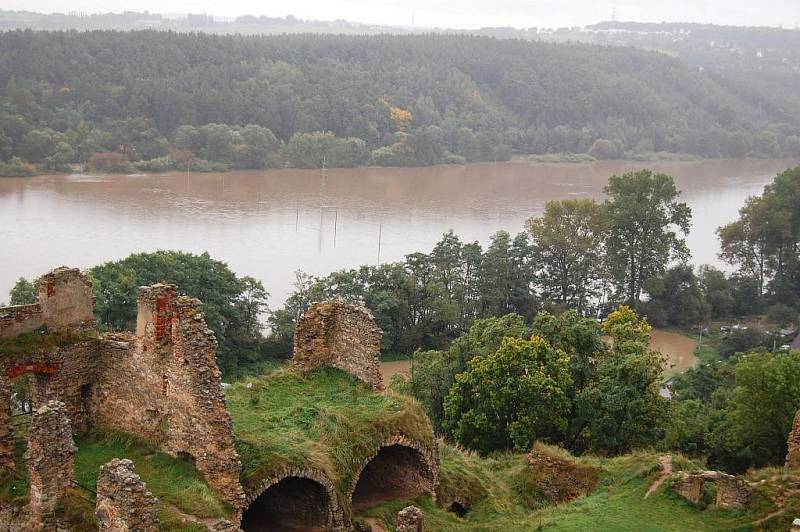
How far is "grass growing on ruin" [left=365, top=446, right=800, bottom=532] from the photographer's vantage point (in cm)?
1370

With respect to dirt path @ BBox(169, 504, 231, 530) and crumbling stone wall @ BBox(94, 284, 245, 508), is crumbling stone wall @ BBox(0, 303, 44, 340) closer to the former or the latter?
crumbling stone wall @ BBox(94, 284, 245, 508)

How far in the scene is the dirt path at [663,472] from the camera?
14.8 metres

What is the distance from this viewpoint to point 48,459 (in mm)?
10859

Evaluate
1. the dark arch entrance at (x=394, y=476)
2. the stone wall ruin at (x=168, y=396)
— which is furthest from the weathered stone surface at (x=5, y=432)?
the dark arch entrance at (x=394, y=476)

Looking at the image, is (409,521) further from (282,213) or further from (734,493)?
(282,213)

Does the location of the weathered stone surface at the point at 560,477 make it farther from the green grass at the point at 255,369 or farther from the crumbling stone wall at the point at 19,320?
the green grass at the point at 255,369

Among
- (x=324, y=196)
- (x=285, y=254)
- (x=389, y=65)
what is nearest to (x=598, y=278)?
(x=285, y=254)

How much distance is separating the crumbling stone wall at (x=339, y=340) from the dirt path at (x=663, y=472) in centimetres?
444

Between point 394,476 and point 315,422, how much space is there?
5.65 ft

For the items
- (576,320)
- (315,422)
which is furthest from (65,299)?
(576,320)

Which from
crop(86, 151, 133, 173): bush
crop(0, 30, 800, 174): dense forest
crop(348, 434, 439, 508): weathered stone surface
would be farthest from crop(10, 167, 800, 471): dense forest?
crop(0, 30, 800, 174): dense forest

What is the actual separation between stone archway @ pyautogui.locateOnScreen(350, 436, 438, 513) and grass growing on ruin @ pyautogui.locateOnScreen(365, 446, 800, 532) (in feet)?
0.81

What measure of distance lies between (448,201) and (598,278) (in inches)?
847

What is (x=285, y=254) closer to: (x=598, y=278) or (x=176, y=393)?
(x=598, y=278)
